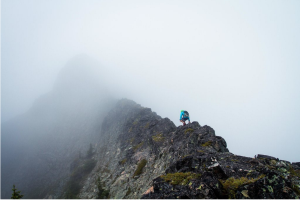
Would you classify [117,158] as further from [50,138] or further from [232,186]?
[50,138]

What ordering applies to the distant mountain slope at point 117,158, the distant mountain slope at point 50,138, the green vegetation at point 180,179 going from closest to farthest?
1. the distant mountain slope at point 117,158
2. the green vegetation at point 180,179
3. the distant mountain slope at point 50,138

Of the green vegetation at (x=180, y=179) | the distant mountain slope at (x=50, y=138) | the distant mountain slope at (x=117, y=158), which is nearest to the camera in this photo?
the distant mountain slope at (x=117, y=158)

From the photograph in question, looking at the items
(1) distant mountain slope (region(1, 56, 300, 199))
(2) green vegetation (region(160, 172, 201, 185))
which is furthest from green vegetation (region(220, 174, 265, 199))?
(2) green vegetation (region(160, 172, 201, 185))

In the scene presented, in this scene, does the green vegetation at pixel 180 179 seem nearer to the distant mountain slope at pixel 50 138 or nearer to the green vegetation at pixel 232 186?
the green vegetation at pixel 232 186

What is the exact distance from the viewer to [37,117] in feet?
497

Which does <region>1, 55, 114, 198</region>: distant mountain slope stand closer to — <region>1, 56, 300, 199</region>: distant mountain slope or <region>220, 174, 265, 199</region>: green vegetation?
<region>1, 56, 300, 199</region>: distant mountain slope

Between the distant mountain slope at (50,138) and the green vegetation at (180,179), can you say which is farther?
the distant mountain slope at (50,138)

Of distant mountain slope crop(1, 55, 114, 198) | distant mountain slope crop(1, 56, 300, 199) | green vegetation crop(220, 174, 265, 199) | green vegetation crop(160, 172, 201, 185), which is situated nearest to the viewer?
green vegetation crop(220, 174, 265, 199)

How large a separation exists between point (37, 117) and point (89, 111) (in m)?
67.7

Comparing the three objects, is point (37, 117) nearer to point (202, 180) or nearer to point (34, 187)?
point (34, 187)

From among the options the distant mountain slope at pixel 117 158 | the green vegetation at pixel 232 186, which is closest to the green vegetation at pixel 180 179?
the distant mountain slope at pixel 117 158

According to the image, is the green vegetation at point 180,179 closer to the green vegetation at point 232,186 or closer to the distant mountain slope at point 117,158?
the distant mountain slope at point 117,158

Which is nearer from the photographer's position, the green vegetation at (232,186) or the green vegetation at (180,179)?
the green vegetation at (232,186)

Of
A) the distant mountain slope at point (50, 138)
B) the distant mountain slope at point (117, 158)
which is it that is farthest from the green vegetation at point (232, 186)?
the distant mountain slope at point (50, 138)
